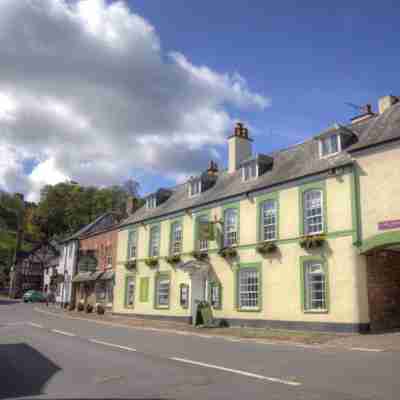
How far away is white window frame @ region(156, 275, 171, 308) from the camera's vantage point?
2812 cm

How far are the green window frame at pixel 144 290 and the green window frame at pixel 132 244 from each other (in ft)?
8.02

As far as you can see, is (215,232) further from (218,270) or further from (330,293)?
(330,293)

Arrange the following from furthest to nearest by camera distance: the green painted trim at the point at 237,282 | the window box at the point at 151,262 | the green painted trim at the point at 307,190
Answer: the window box at the point at 151,262, the green painted trim at the point at 237,282, the green painted trim at the point at 307,190

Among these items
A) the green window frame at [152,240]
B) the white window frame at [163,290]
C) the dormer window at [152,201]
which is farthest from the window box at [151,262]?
the dormer window at [152,201]

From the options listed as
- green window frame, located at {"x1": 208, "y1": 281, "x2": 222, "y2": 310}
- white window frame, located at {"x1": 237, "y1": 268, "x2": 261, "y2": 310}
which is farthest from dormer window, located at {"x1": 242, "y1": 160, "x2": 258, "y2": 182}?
green window frame, located at {"x1": 208, "y1": 281, "x2": 222, "y2": 310}

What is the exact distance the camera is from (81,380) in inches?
328

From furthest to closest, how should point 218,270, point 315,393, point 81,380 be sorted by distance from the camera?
1. point 218,270
2. point 81,380
3. point 315,393

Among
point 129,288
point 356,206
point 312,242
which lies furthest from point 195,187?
point 356,206

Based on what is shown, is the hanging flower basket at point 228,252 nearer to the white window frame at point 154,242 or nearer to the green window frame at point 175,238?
the green window frame at point 175,238

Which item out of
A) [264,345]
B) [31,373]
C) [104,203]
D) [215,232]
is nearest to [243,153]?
[215,232]

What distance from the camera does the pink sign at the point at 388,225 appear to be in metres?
17.0

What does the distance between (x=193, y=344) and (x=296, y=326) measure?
6578 mm

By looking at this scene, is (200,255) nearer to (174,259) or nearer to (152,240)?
(174,259)

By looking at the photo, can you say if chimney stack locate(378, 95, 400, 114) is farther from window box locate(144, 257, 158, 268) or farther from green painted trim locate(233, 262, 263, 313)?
window box locate(144, 257, 158, 268)
